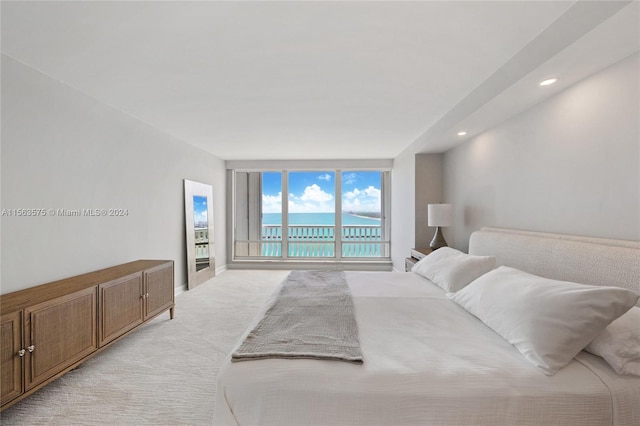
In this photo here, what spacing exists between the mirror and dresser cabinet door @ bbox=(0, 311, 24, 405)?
302 cm

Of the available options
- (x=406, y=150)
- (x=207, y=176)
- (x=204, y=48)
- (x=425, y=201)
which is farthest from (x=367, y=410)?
(x=207, y=176)

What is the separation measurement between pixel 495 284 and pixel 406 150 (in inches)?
154

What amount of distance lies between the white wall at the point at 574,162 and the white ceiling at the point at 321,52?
170mm

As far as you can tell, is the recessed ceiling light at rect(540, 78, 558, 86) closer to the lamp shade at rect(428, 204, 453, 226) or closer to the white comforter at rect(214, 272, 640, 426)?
the white comforter at rect(214, 272, 640, 426)

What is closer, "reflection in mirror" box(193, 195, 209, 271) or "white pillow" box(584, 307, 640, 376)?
"white pillow" box(584, 307, 640, 376)

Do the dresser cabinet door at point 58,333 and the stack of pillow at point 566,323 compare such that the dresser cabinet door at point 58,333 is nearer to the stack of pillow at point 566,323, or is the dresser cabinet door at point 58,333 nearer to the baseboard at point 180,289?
the baseboard at point 180,289

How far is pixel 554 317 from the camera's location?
134 cm

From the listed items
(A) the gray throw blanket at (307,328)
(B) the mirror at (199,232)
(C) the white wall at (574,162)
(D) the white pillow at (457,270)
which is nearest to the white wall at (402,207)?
(C) the white wall at (574,162)

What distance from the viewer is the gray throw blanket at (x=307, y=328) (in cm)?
134

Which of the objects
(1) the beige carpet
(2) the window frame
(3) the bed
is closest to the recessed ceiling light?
(3) the bed

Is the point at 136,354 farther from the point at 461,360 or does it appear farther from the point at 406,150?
the point at 406,150

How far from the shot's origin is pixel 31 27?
1.82 m

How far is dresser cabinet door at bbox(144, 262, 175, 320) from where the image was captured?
10.2 ft

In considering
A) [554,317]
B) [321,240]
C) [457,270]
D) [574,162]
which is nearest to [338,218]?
[321,240]
